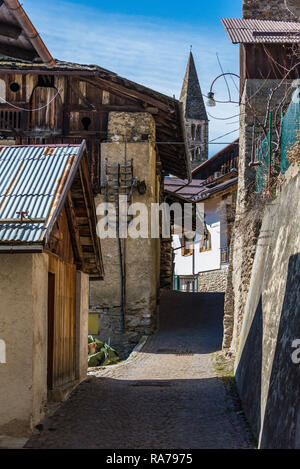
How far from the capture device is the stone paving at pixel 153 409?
741 cm

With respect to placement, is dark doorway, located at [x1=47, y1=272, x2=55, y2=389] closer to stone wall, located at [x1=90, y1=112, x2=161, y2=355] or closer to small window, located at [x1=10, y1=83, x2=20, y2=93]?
stone wall, located at [x1=90, y1=112, x2=161, y2=355]

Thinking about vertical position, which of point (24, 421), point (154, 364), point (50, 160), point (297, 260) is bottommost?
point (154, 364)

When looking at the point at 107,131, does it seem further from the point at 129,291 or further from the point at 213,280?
the point at 213,280

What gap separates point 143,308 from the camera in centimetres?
1834

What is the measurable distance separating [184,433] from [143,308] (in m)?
10.6

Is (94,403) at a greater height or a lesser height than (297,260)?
lesser

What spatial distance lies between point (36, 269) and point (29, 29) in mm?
3055

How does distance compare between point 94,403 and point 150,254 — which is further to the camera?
point 150,254

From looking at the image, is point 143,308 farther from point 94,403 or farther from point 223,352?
point 94,403

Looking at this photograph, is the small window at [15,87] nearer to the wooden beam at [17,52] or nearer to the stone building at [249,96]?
the stone building at [249,96]

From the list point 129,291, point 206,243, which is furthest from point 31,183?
point 206,243

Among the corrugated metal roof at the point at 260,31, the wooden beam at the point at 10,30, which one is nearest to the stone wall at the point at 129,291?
the corrugated metal roof at the point at 260,31
